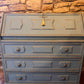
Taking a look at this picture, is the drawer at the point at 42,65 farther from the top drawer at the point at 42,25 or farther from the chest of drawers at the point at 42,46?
the top drawer at the point at 42,25

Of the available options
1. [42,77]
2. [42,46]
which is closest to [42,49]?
[42,46]

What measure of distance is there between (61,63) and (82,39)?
0.48 meters

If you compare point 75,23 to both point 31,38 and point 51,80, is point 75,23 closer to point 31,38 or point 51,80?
point 31,38

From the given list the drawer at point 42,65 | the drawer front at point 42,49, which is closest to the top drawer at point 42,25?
the drawer front at point 42,49

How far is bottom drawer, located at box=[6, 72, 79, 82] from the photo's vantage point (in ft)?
6.01

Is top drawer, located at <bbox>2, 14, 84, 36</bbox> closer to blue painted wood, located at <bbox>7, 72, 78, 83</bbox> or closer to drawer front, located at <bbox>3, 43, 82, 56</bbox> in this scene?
drawer front, located at <bbox>3, 43, 82, 56</bbox>

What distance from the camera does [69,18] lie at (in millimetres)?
1708

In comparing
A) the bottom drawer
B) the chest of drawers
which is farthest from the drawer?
the bottom drawer

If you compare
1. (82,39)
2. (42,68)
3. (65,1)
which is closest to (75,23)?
(82,39)

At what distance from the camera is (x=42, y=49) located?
1.65 metres

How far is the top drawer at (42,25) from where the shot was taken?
1.58m

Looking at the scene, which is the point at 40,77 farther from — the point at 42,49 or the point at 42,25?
the point at 42,25

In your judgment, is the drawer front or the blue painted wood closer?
the drawer front

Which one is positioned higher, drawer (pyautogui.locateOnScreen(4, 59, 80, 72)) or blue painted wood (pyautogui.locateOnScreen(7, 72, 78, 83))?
drawer (pyautogui.locateOnScreen(4, 59, 80, 72))
